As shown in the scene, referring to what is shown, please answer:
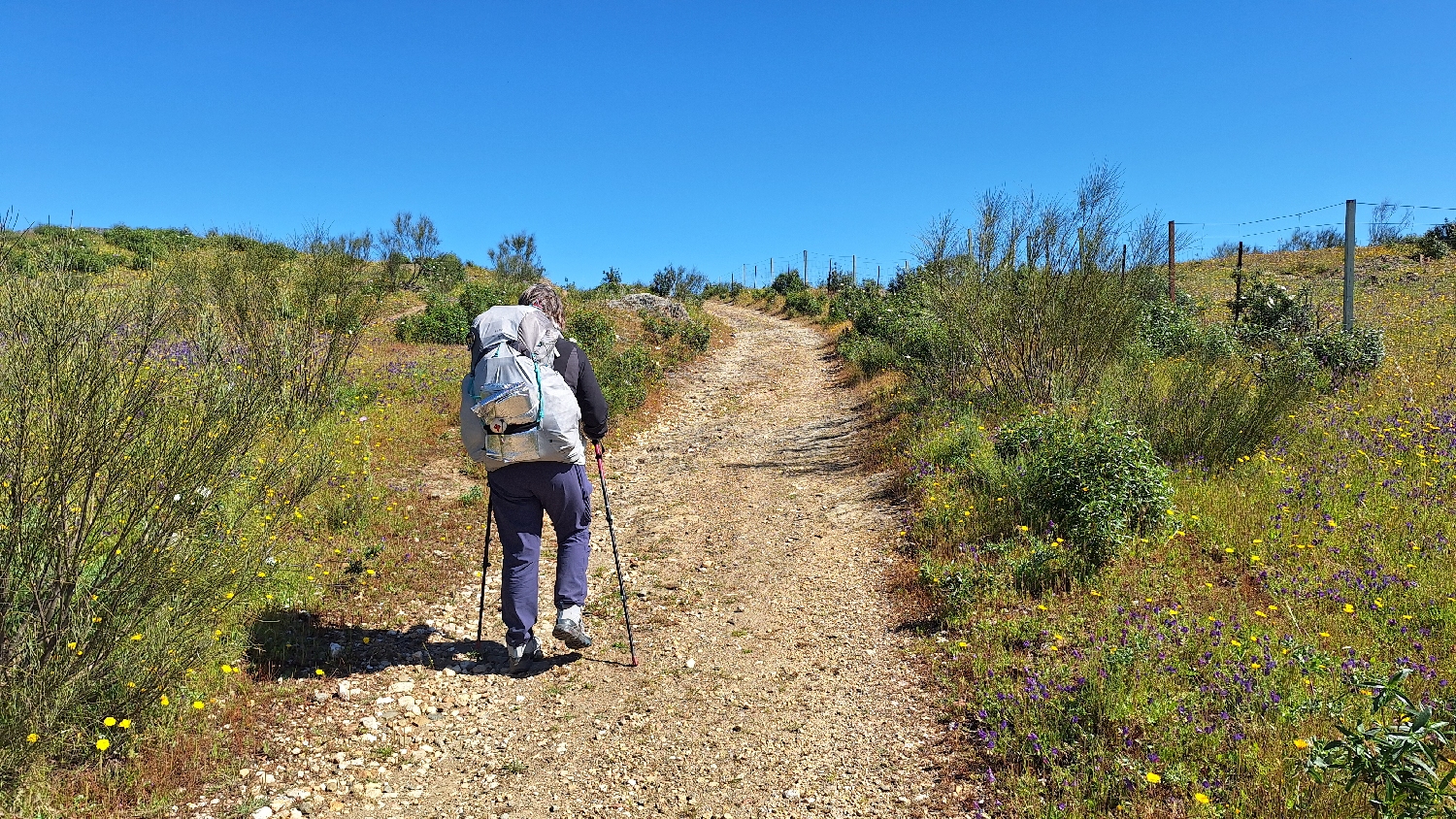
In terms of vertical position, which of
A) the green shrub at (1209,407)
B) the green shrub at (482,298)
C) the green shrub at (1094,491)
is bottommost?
the green shrub at (1094,491)

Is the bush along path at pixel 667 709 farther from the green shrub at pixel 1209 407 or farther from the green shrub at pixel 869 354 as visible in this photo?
the green shrub at pixel 869 354

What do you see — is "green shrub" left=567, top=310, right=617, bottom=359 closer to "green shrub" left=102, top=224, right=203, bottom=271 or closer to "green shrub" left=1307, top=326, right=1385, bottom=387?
"green shrub" left=1307, top=326, right=1385, bottom=387

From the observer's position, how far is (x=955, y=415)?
8.83m

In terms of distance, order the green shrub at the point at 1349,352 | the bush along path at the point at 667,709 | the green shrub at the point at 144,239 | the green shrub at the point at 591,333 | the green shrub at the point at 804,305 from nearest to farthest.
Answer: the bush along path at the point at 667,709
the green shrub at the point at 1349,352
the green shrub at the point at 591,333
the green shrub at the point at 144,239
the green shrub at the point at 804,305

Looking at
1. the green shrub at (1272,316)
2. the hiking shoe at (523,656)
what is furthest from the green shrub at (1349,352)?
the hiking shoe at (523,656)

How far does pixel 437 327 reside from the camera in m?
16.7

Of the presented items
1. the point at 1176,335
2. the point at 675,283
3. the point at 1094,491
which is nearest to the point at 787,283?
the point at 675,283

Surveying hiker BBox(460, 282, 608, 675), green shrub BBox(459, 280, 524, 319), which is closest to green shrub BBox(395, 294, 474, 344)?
green shrub BBox(459, 280, 524, 319)

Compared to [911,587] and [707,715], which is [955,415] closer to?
[911,587]

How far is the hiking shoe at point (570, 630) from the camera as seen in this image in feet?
14.2

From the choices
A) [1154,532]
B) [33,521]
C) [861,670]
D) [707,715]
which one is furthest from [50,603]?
[1154,532]

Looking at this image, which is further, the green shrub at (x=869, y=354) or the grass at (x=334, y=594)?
the green shrub at (x=869, y=354)

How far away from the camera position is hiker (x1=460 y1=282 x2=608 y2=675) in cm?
395

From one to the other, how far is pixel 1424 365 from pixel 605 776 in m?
10.4
